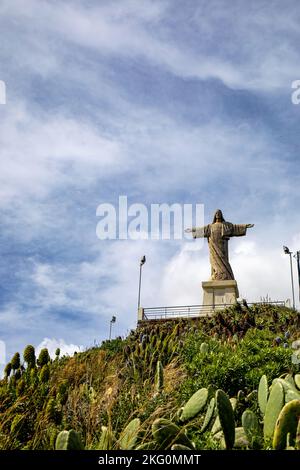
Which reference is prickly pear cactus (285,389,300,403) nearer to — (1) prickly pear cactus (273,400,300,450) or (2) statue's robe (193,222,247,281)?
(1) prickly pear cactus (273,400,300,450)

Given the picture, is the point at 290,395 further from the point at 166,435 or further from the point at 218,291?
the point at 218,291

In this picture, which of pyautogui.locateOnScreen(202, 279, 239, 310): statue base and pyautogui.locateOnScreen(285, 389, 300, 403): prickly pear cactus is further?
pyautogui.locateOnScreen(202, 279, 239, 310): statue base

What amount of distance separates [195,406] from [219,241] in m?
23.8

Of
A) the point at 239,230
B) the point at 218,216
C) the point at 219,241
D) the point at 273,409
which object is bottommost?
the point at 273,409

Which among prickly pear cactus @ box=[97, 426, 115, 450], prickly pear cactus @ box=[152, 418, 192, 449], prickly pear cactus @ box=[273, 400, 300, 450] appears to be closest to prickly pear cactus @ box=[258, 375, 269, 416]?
prickly pear cactus @ box=[273, 400, 300, 450]

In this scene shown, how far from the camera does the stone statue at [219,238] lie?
2788 centimetres

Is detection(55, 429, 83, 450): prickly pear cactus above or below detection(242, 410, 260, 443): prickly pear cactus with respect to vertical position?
below

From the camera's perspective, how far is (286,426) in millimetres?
3898

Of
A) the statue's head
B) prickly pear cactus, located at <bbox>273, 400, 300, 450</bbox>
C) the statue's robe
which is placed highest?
the statue's head

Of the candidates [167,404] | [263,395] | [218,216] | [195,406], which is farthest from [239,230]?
[195,406]

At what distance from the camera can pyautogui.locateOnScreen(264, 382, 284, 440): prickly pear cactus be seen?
14.8 ft

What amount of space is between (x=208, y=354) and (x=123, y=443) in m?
3.21

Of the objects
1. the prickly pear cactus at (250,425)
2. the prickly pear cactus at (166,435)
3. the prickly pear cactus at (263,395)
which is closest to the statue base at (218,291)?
the prickly pear cactus at (263,395)
